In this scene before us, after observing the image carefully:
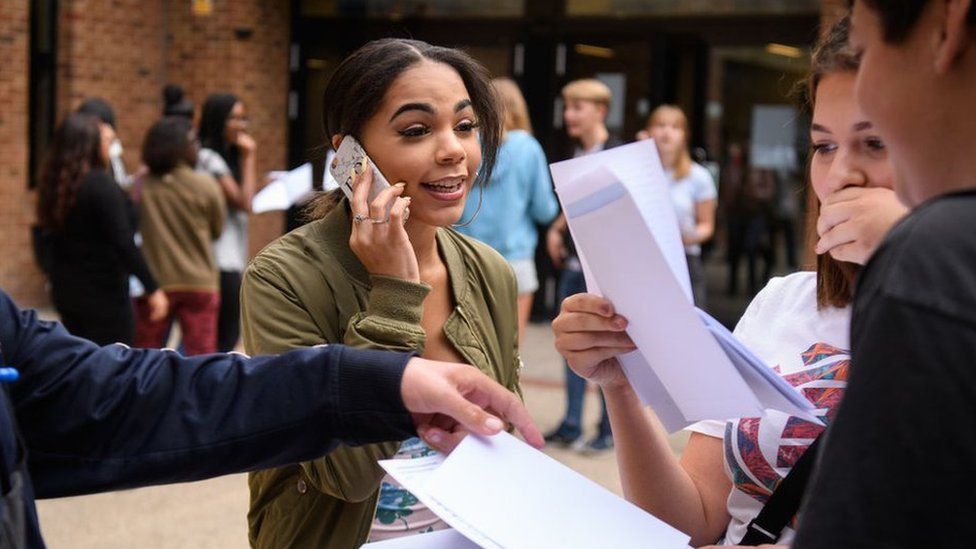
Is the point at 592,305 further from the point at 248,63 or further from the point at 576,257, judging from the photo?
the point at 248,63

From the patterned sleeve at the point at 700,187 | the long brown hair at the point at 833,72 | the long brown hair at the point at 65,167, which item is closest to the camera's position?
the long brown hair at the point at 833,72

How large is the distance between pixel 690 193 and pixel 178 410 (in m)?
6.68

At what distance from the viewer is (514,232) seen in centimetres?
689

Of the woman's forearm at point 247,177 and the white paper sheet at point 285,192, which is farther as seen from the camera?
the woman's forearm at point 247,177

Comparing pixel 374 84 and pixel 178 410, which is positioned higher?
pixel 374 84

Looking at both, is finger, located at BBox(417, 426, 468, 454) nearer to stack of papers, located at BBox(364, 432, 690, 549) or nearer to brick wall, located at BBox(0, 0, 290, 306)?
stack of papers, located at BBox(364, 432, 690, 549)

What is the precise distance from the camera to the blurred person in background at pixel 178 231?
716 cm


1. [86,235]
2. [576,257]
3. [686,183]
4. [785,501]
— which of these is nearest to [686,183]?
[686,183]

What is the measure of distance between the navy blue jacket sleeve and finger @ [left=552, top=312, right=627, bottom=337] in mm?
250

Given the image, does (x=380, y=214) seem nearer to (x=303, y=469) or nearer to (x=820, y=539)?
(x=303, y=469)

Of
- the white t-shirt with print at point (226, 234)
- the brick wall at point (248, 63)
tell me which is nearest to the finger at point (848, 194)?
the white t-shirt with print at point (226, 234)

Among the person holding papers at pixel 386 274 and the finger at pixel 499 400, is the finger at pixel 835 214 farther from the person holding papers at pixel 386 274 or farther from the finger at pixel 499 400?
the person holding papers at pixel 386 274

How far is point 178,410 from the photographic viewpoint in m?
1.71

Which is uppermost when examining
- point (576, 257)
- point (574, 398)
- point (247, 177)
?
point (247, 177)
